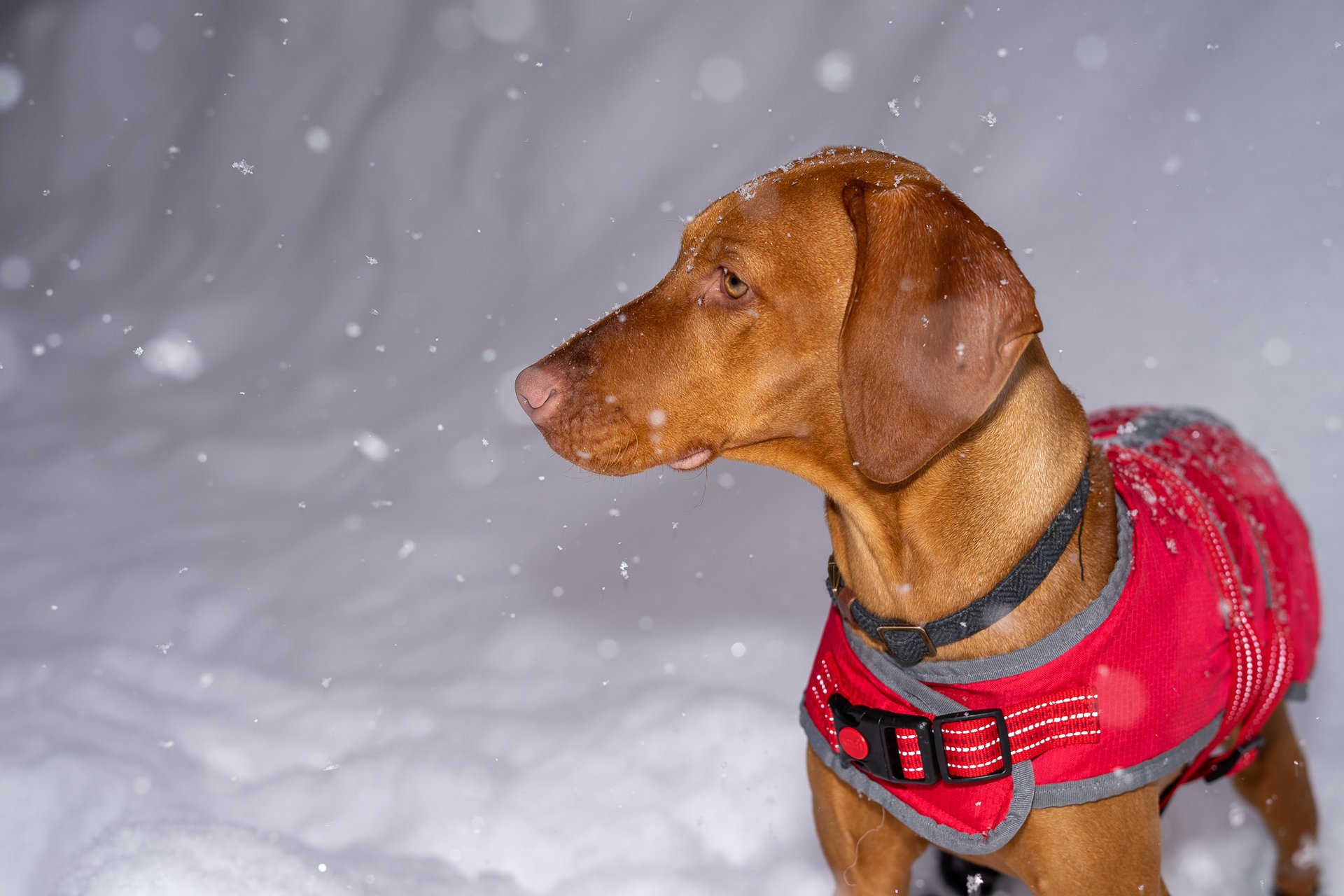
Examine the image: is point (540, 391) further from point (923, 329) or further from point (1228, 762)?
point (1228, 762)

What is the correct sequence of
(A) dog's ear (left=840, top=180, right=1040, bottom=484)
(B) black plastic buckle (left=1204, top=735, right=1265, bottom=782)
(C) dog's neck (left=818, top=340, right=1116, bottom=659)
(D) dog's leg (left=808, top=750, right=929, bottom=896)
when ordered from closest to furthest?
(A) dog's ear (left=840, top=180, right=1040, bottom=484), (C) dog's neck (left=818, top=340, right=1116, bottom=659), (D) dog's leg (left=808, top=750, right=929, bottom=896), (B) black plastic buckle (left=1204, top=735, right=1265, bottom=782)

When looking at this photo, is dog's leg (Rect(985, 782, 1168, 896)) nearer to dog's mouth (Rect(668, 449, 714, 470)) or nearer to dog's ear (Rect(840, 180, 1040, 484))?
dog's ear (Rect(840, 180, 1040, 484))

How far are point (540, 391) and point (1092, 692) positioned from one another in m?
1.19

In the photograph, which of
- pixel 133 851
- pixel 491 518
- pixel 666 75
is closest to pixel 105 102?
pixel 666 75

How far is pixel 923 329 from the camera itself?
1910mm

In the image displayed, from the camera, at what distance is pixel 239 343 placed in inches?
279

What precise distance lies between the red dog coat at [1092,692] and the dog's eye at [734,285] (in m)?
0.75

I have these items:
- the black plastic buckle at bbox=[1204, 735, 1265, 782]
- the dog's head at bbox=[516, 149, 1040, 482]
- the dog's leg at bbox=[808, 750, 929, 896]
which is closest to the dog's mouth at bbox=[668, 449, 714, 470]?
the dog's head at bbox=[516, 149, 1040, 482]

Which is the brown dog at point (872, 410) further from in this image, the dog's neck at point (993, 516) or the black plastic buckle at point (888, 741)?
the black plastic buckle at point (888, 741)

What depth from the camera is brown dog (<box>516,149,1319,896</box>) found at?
77.2 inches

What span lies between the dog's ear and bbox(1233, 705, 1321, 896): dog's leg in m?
1.60

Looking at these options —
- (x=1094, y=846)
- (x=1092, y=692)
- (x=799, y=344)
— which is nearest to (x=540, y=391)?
(x=799, y=344)

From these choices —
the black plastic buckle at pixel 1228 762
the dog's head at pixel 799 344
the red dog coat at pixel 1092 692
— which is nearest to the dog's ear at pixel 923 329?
the dog's head at pixel 799 344

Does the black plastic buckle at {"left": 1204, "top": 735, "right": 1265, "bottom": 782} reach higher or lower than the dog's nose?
lower
